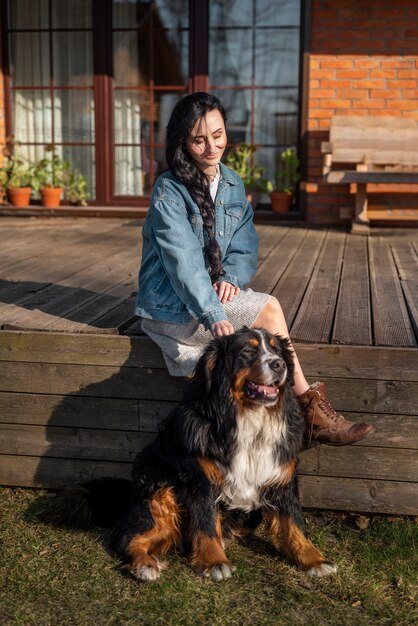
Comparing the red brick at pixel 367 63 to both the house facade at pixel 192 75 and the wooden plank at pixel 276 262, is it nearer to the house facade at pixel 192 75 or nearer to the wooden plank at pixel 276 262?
the house facade at pixel 192 75

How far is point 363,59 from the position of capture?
8.13 meters

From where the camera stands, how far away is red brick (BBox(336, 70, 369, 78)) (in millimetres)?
8156

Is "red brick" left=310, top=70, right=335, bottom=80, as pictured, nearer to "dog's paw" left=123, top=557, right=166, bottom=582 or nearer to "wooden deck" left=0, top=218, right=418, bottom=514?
"wooden deck" left=0, top=218, right=418, bottom=514

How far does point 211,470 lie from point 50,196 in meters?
6.42

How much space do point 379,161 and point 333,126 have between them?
0.57 m

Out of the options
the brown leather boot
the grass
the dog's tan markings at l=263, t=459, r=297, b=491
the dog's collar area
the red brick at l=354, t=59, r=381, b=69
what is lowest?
the grass

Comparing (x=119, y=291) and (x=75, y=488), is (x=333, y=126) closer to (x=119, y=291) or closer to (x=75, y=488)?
(x=119, y=291)

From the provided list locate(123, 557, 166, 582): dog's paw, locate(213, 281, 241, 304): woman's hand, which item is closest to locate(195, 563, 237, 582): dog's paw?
locate(123, 557, 166, 582): dog's paw

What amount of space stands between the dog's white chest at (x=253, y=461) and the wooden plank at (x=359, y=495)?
0.63 m

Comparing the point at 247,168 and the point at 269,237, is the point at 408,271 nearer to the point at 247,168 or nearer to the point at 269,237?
the point at 269,237

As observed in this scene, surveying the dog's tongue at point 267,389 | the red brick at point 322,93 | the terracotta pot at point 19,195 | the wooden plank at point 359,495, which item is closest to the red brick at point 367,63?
the red brick at point 322,93

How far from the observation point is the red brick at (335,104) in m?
8.26

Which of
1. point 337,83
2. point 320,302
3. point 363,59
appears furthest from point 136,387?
point 363,59

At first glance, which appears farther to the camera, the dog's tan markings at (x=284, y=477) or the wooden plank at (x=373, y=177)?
the wooden plank at (x=373, y=177)
